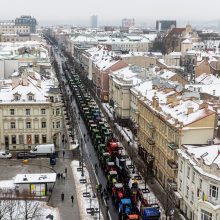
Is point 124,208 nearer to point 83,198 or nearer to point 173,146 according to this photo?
point 83,198

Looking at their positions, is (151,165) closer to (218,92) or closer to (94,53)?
(218,92)

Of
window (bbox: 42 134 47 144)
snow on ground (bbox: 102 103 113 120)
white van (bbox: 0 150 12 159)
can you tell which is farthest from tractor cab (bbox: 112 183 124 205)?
snow on ground (bbox: 102 103 113 120)

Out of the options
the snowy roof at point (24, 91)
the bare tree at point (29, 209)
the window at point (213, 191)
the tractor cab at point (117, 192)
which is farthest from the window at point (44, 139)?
the window at point (213, 191)

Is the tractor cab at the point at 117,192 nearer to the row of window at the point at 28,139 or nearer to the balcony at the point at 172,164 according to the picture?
the balcony at the point at 172,164

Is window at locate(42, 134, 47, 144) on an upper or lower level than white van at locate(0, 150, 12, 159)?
upper

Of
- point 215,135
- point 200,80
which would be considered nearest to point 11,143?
point 215,135

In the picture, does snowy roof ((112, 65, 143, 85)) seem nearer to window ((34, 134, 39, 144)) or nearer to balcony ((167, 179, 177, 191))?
window ((34, 134, 39, 144))

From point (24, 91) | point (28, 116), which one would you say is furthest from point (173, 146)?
point (24, 91)
